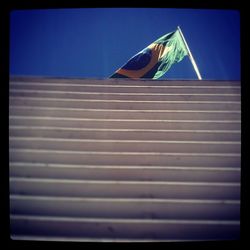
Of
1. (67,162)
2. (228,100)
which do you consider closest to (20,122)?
(67,162)

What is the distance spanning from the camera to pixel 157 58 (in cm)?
415

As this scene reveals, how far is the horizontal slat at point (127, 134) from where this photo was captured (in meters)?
2.17

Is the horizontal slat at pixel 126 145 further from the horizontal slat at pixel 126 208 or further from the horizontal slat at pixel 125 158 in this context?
the horizontal slat at pixel 126 208

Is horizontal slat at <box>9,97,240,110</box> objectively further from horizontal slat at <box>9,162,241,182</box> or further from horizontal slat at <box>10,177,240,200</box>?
horizontal slat at <box>10,177,240,200</box>

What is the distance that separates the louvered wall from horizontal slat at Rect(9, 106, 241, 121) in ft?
0.04

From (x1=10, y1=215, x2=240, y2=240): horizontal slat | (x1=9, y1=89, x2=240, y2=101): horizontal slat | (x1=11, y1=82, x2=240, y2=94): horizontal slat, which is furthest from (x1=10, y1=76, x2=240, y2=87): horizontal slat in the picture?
(x1=10, y1=215, x2=240, y2=240): horizontal slat

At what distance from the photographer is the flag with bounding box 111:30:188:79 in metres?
3.94

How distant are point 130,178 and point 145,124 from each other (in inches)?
28.2

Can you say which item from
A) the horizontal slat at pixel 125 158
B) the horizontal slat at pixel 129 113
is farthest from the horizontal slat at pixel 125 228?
the horizontal slat at pixel 129 113

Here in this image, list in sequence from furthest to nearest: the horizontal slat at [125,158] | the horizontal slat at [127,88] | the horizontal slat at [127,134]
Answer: the horizontal slat at [127,88] < the horizontal slat at [127,134] < the horizontal slat at [125,158]

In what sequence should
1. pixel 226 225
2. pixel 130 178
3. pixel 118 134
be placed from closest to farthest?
1. pixel 226 225
2. pixel 130 178
3. pixel 118 134

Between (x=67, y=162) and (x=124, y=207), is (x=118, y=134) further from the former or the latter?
(x=124, y=207)

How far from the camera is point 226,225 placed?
1523 millimetres

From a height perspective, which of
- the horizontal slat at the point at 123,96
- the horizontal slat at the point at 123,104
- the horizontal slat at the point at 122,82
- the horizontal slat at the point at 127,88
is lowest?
the horizontal slat at the point at 123,104
